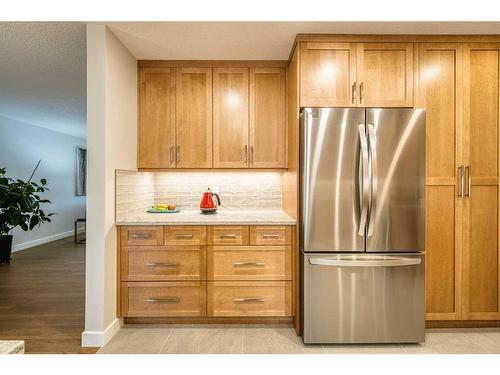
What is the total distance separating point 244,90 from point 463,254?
7.72 feet

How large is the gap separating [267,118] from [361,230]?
55.7 inches

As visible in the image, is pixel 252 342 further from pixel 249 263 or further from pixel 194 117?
pixel 194 117

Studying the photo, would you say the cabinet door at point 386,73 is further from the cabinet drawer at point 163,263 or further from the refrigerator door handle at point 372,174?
the cabinet drawer at point 163,263

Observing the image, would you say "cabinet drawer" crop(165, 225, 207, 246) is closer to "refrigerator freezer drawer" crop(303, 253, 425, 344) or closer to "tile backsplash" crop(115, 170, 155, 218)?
"tile backsplash" crop(115, 170, 155, 218)

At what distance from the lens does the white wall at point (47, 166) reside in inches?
247

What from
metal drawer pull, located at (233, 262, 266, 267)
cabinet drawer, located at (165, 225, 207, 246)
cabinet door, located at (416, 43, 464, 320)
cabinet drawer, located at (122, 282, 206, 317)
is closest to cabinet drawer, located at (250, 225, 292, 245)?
metal drawer pull, located at (233, 262, 266, 267)

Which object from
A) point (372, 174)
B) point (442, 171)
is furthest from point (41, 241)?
point (442, 171)

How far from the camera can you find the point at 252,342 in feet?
8.86

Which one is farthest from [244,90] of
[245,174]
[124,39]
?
[124,39]

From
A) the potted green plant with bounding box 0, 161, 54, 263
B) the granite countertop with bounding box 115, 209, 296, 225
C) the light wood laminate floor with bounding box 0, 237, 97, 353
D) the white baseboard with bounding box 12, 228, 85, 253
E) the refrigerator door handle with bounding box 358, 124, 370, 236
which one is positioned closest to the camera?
the refrigerator door handle with bounding box 358, 124, 370, 236

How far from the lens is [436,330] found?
114 inches

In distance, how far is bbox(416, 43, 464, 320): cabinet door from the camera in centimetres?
280

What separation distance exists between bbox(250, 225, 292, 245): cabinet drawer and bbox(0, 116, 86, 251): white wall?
5222 millimetres

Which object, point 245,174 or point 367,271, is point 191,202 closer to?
point 245,174
